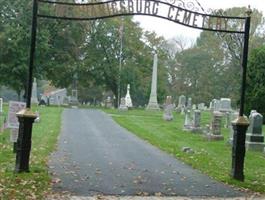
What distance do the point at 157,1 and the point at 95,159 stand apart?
4.71m

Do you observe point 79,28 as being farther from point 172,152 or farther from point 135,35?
point 172,152

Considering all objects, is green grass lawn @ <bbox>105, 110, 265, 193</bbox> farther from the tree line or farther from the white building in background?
the white building in background

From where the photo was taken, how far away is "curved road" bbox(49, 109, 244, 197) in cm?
940

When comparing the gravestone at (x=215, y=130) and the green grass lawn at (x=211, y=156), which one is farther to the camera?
the gravestone at (x=215, y=130)

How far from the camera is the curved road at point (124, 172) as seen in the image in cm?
940

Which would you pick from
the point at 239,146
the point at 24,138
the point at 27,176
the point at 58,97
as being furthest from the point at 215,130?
the point at 58,97

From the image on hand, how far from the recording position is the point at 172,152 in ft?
52.5

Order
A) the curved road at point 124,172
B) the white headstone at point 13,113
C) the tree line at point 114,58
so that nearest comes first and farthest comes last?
1. the curved road at point 124,172
2. the white headstone at point 13,113
3. the tree line at point 114,58

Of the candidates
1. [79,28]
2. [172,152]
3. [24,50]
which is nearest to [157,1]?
[172,152]

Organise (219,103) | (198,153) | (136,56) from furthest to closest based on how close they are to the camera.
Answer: (136,56) → (219,103) → (198,153)

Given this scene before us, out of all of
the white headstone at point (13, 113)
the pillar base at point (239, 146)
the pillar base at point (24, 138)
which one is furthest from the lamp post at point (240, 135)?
the white headstone at point (13, 113)

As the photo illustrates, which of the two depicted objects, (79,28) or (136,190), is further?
(79,28)

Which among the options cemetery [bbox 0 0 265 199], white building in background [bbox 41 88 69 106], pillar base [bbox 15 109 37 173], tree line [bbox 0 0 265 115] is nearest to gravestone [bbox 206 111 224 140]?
cemetery [bbox 0 0 265 199]

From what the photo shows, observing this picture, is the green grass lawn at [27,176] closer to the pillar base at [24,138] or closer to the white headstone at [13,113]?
the pillar base at [24,138]
